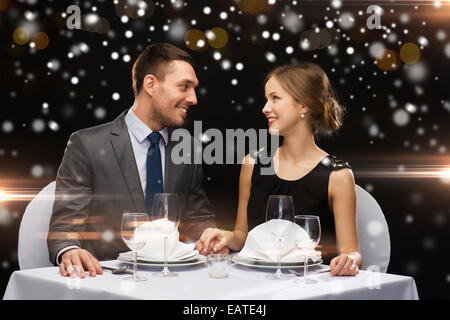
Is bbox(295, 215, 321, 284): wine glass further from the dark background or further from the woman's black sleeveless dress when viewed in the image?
the dark background

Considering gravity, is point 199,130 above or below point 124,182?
above

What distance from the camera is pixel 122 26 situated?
2949 millimetres

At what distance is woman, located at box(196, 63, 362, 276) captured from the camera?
225 centimetres

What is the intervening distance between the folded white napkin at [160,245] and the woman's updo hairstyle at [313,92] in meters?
1.06

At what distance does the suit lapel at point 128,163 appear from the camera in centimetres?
237

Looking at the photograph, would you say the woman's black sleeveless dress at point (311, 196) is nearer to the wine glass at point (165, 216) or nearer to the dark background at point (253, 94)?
the dark background at point (253, 94)

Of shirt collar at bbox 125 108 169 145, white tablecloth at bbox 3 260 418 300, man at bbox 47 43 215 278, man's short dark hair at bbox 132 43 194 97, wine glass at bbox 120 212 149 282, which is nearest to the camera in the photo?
white tablecloth at bbox 3 260 418 300

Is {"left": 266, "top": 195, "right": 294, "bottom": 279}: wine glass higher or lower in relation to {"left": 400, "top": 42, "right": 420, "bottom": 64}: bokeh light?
lower

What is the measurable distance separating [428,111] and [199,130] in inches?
53.1

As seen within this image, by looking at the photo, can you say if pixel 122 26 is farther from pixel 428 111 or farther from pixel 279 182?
pixel 428 111

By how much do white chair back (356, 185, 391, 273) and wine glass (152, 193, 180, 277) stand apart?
3.06ft

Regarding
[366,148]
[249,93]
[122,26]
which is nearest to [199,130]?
[249,93]

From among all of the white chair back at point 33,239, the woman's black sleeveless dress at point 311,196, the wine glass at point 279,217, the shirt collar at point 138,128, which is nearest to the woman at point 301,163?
the woman's black sleeveless dress at point 311,196

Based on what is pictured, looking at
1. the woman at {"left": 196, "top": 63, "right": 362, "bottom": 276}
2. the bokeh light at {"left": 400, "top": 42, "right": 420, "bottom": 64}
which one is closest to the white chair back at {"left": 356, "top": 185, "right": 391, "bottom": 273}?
the woman at {"left": 196, "top": 63, "right": 362, "bottom": 276}
